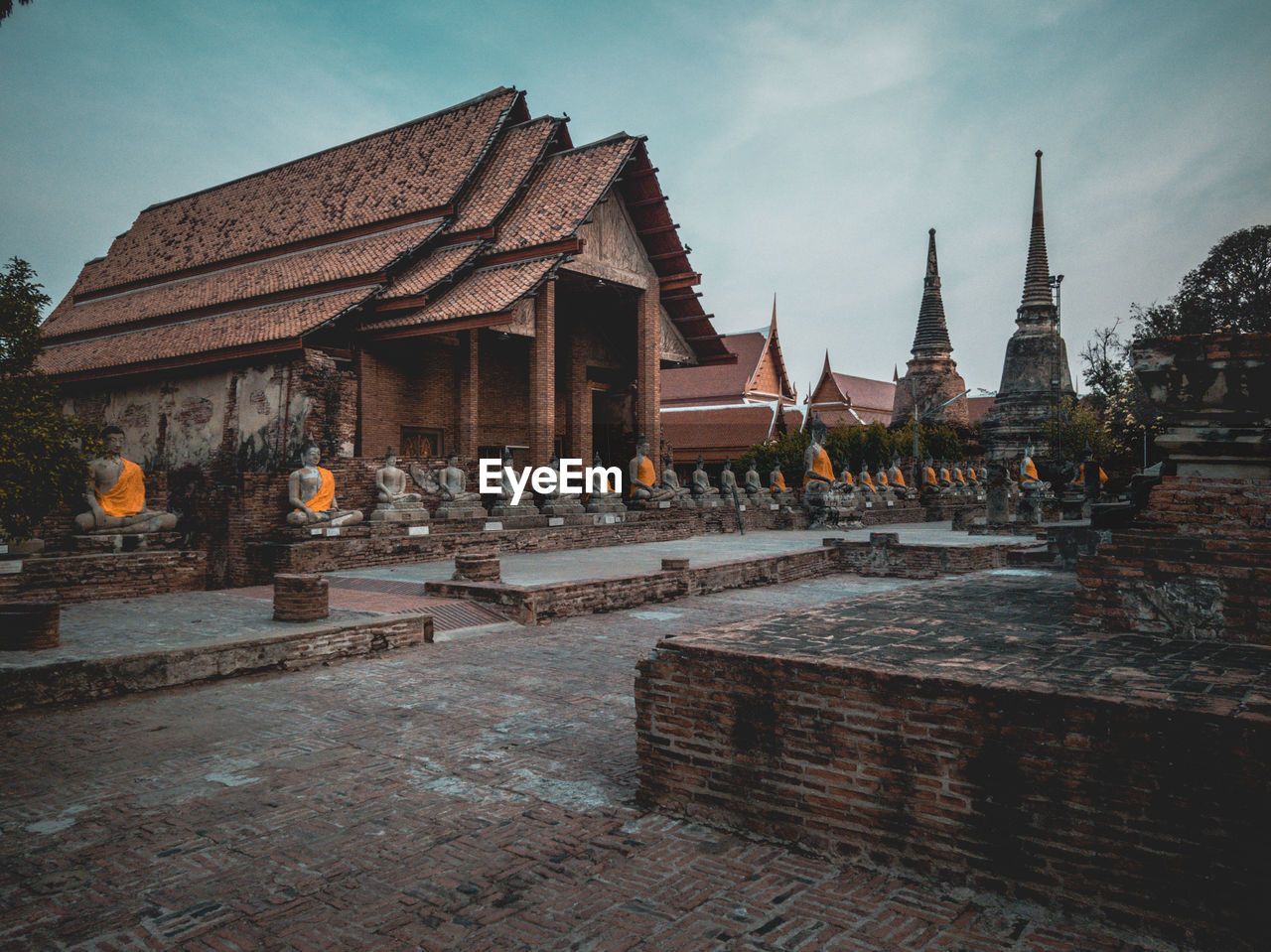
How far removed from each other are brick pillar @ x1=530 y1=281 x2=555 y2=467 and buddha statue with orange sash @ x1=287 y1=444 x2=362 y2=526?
23.7 feet

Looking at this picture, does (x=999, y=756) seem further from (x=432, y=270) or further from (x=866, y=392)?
(x=866, y=392)

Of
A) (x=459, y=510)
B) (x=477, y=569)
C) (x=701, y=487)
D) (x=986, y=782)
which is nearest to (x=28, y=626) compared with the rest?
(x=477, y=569)

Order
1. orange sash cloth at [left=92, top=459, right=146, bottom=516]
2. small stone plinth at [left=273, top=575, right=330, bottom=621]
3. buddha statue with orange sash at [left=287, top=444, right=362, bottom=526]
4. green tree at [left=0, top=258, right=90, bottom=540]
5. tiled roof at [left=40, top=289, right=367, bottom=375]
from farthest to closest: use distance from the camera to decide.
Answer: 1. tiled roof at [left=40, top=289, right=367, bottom=375]
2. buddha statue with orange sash at [left=287, top=444, right=362, bottom=526]
3. orange sash cloth at [left=92, top=459, right=146, bottom=516]
4. green tree at [left=0, top=258, right=90, bottom=540]
5. small stone plinth at [left=273, top=575, right=330, bottom=621]

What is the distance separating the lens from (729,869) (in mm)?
3127

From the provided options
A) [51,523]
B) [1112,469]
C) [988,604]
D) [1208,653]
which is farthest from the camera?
[1112,469]

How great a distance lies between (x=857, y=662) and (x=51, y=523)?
1085cm

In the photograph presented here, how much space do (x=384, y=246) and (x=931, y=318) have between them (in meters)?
38.9

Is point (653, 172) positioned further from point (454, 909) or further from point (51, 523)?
point (454, 909)

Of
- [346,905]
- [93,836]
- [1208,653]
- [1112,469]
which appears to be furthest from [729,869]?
[1112,469]

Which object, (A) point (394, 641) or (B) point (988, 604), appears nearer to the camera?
(B) point (988, 604)

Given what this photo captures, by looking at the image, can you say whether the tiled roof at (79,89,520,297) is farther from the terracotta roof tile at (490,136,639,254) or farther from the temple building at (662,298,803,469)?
the temple building at (662,298,803,469)

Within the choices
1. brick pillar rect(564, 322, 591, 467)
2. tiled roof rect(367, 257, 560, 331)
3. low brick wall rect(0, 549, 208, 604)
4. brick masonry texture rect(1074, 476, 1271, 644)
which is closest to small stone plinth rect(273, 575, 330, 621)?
low brick wall rect(0, 549, 208, 604)

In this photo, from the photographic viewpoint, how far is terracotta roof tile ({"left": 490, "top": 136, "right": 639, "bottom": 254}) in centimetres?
2052

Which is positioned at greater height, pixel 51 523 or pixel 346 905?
pixel 51 523
